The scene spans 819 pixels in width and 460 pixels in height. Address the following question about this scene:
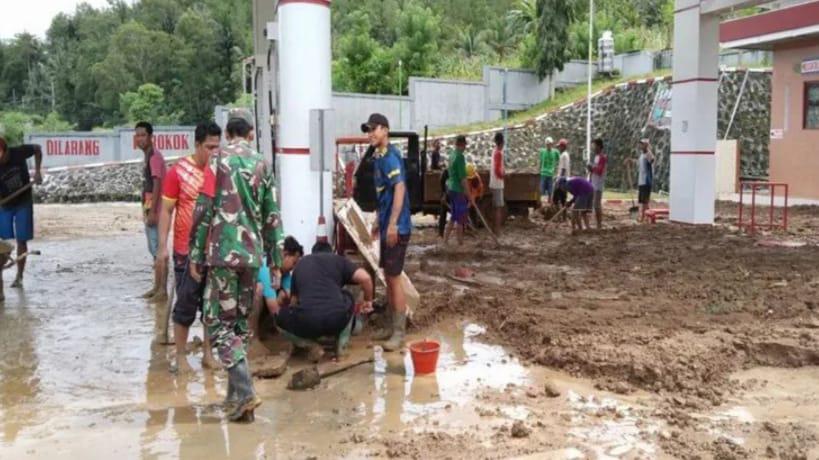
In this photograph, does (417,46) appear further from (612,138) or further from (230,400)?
(230,400)

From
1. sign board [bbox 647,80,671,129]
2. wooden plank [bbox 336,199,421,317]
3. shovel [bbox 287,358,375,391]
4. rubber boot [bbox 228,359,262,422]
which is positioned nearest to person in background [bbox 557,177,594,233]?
wooden plank [bbox 336,199,421,317]

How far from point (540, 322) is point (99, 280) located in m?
6.15

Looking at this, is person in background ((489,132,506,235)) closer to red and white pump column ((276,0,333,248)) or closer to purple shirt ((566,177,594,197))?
purple shirt ((566,177,594,197))

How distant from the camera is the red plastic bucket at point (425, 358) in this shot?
573cm

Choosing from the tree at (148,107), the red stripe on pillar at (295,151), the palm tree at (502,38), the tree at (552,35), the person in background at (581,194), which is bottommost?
the person in background at (581,194)

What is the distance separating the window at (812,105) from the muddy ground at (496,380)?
44.2 ft

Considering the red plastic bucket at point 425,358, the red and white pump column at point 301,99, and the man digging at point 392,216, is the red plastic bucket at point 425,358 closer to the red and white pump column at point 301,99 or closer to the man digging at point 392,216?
the man digging at point 392,216

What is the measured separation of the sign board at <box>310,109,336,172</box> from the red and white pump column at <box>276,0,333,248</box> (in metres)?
0.25

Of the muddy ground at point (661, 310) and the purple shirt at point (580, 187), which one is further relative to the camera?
the purple shirt at point (580, 187)

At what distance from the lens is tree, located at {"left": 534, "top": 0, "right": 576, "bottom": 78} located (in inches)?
1369

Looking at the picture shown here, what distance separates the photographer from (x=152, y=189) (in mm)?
8414

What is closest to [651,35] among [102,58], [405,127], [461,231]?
[405,127]

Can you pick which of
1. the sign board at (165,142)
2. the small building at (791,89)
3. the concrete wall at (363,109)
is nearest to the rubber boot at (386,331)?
the small building at (791,89)

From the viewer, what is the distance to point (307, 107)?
7316 mm
